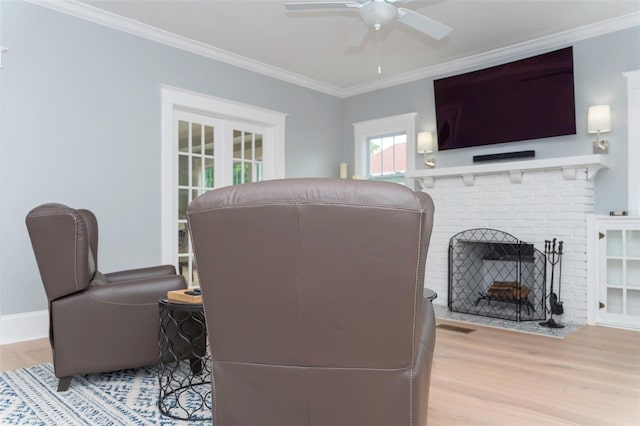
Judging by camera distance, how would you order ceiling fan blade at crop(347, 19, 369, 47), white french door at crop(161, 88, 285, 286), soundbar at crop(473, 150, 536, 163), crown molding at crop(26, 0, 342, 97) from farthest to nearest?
soundbar at crop(473, 150, 536, 163)
white french door at crop(161, 88, 285, 286)
crown molding at crop(26, 0, 342, 97)
ceiling fan blade at crop(347, 19, 369, 47)

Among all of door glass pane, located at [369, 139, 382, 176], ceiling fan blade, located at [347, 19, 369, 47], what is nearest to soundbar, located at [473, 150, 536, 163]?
door glass pane, located at [369, 139, 382, 176]

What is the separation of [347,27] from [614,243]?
9.91 feet

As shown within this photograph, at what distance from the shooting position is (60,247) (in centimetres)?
229

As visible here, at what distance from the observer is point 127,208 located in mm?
3949

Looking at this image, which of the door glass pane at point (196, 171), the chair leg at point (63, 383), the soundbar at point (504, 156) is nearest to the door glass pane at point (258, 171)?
the door glass pane at point (196, 171)

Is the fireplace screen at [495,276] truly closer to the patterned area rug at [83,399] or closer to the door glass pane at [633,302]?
the door glass pane at [633,302]

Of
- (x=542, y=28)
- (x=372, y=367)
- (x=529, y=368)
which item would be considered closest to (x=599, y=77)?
(x=542, y=28)

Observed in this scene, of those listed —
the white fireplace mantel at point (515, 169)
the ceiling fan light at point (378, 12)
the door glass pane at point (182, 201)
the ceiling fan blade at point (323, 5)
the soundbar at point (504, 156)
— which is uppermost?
the ceiling fan blade at point (323, 5)

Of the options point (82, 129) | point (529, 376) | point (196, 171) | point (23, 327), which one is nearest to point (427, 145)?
point (196, 171)

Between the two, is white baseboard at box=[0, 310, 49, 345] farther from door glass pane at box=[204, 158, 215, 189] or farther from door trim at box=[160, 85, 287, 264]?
door glass pane at box=[204, 158, 215, 189]

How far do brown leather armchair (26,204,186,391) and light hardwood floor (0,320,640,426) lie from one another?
2.59 feet

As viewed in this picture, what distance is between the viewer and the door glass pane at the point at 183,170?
178 inches

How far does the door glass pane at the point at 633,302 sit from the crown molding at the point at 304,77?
2.30 metres

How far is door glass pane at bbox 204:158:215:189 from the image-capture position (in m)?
4.76
